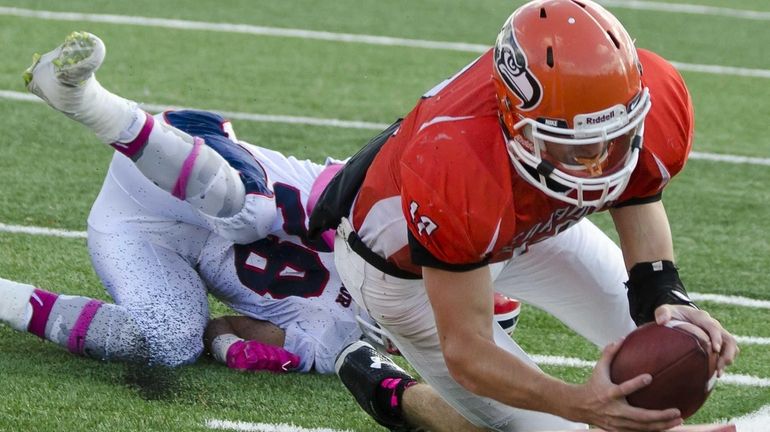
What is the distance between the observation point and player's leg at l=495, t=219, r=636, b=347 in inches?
124

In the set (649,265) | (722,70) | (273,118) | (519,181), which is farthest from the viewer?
(722,70)

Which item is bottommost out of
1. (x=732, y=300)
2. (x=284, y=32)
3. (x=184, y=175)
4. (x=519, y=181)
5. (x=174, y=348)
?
(x=284, y=32)

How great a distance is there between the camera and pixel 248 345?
357 centimetres

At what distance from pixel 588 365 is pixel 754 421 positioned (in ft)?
1.79

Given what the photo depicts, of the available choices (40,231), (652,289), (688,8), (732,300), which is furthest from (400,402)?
(688,8)

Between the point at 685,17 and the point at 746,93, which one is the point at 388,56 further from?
the point at 685,17

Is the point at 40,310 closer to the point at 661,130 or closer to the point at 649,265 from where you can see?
the point at 649,265

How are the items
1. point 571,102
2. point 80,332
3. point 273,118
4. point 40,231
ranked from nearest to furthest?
1. point 571,102
2. point 80,332
3. point 40,231
4. point 273,118

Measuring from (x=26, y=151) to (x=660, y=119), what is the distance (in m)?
3.21

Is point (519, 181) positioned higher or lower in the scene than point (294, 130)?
higher

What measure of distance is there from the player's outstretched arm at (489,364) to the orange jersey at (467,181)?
47mm

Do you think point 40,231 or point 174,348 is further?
point 40,231

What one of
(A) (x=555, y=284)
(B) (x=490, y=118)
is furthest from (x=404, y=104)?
(B) (x=490, y=118)

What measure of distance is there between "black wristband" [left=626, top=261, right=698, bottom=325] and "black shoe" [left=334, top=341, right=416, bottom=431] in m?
0.65
